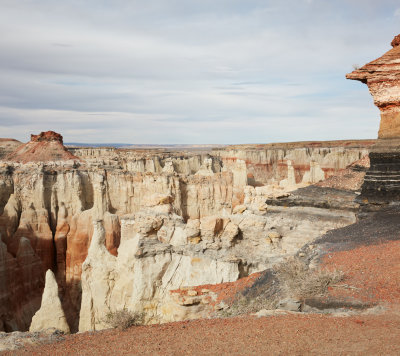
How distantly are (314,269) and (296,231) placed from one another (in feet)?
17.8

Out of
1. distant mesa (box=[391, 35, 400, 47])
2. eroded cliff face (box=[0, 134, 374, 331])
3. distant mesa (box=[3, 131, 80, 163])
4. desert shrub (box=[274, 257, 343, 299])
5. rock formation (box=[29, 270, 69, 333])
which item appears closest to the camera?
desert shrub (box=[274, 257, 343, 299])

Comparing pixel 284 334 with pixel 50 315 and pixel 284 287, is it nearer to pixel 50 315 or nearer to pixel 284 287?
pixel 284 287

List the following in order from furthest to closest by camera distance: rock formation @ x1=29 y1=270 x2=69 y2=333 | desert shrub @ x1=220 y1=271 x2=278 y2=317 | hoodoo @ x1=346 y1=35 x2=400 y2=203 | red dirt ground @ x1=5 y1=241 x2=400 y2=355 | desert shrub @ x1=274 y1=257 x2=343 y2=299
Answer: rock formation @ x1=29 y1=270 x2=69 y2=333
hoodoo @ x1=346 y1=35 x2=400 y2=203
desert shrub @ x1=220 y1=271 x2=278 y2=317
desert shrub @ x1=274 y1=257 x2=343 y2=299
red dirt ground @ x1=5 y1=241 x2=400 y2=355

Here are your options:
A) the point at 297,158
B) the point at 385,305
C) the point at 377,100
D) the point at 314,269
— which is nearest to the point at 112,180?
the point at 377,100

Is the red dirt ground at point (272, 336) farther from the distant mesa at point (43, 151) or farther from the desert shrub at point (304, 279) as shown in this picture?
the distant mesa at point (43, 151)

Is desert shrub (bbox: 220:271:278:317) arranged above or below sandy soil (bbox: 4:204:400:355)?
below

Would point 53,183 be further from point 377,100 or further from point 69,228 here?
point 377,100

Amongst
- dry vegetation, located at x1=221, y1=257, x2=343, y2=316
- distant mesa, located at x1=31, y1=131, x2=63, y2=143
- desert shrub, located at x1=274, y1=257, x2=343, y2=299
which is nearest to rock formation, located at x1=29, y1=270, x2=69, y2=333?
dry vegetation, located at x1=221, y1=257, x2=343, y2=316

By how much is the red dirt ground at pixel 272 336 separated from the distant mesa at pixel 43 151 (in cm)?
3314

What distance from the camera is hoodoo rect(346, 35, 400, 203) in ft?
38.5

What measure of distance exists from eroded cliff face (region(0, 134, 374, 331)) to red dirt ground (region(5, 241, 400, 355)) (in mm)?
2229

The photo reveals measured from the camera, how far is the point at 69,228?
25.1 metres

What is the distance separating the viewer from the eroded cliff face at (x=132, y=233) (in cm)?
980

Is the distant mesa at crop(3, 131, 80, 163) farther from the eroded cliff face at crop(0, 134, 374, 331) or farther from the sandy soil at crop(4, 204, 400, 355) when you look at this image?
the sandy soil at crop(4, 204, 400, 355)
